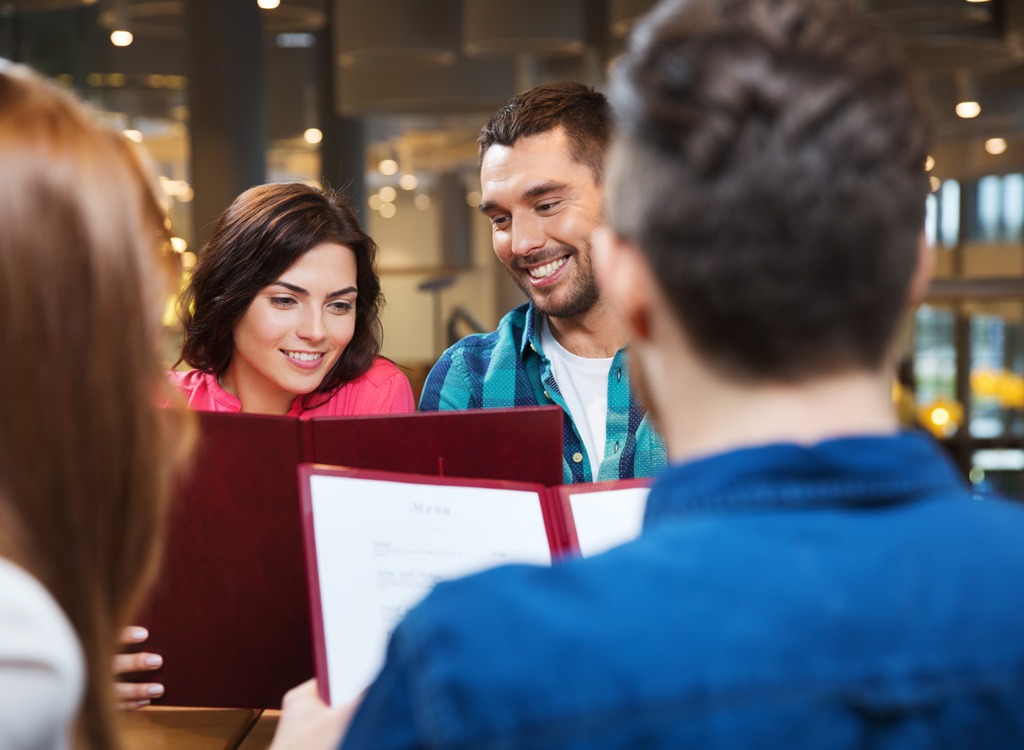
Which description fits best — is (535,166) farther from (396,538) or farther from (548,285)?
(396,538)

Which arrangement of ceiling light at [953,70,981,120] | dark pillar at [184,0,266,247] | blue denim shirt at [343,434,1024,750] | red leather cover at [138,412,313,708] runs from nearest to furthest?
blue denim shirt at [343,434,1024,750] < red leather cover at [138,412,313,708] < dark pillar at [184,0,266,247] < ceiling light at [953,70,981,120]

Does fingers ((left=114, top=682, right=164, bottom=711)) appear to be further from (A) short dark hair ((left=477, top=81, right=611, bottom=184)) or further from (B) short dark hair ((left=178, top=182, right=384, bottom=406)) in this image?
(A) short dark hair ((left=477, top=81, right=611, bottom=184))

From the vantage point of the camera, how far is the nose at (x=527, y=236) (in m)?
2.39

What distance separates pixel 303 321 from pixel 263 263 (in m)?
0.15

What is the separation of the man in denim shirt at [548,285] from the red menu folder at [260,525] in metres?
0.79

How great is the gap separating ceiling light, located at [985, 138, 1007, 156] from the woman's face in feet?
37.3

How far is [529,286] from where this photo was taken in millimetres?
2404

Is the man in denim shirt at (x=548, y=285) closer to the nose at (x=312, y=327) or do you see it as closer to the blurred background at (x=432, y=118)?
the nose at (x=312, y=327)

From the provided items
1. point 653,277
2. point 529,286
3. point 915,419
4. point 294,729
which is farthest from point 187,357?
point 915,419

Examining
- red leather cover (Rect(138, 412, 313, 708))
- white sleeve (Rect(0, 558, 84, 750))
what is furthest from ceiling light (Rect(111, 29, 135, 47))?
white sleeve (Rect(0, 558, 84, 750))

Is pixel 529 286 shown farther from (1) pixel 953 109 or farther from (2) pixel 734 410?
(1) pixel 953 109

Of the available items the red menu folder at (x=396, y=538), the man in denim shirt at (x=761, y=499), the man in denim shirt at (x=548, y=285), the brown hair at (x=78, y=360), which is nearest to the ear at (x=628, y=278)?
the man in denim shirt at (x=761, y=499)

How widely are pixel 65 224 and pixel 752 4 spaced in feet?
1.68

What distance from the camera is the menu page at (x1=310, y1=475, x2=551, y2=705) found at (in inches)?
47.5
